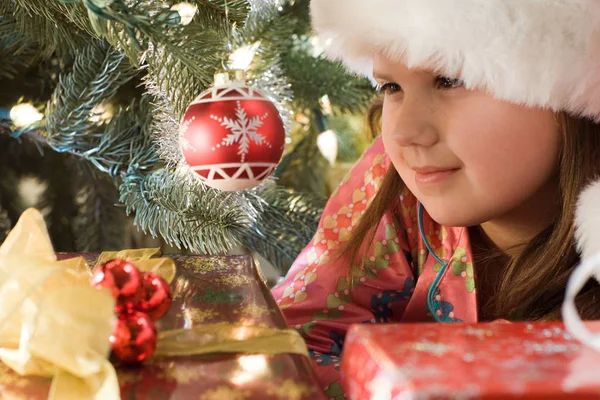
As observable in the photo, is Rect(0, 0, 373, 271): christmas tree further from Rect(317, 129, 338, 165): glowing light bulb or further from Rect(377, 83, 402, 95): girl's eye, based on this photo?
Rect(377, 83, 402, 95): girl's eye

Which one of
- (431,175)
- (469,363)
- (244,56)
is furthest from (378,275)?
(469,363)

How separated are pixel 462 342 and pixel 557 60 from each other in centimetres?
28

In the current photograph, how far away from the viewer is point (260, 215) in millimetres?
1078

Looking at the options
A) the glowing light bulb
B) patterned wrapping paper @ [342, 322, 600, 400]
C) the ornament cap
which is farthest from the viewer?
the glowing light bulb

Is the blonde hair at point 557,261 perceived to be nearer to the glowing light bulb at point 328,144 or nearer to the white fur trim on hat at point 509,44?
the white fur trim on hat at point 509,44

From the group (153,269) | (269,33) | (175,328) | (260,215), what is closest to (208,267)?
(153,269)

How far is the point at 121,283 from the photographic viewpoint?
52 centimetres

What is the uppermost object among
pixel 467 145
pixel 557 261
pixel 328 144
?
pixel 467 145

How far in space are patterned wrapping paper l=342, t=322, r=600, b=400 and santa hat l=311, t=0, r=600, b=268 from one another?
0.66 ft

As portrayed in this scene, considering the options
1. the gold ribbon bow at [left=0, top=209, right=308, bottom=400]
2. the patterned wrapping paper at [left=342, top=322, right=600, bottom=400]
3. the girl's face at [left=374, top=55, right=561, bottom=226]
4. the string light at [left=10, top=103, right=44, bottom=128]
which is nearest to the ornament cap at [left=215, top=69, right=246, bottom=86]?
the girl's face at [left=374, top=55, right=561, bottom=226]

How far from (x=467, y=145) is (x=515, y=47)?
97mm

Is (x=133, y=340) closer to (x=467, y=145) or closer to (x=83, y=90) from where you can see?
(x=467, y=145)

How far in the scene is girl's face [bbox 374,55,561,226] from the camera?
0.63m

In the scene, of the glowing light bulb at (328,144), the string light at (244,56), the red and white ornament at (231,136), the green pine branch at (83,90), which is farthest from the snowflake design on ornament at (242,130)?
the glowing light bulb at (328,144)
